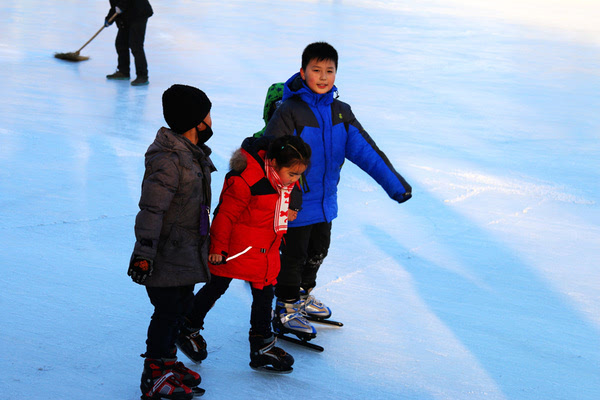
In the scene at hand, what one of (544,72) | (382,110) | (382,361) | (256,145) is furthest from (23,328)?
(544,72)

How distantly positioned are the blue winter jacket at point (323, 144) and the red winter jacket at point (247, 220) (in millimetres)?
284

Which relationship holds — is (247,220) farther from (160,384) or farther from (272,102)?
(272,102)

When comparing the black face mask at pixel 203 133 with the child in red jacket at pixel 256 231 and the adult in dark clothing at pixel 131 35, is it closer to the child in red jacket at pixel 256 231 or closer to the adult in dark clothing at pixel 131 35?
the child in red jacket at pixel 256 231

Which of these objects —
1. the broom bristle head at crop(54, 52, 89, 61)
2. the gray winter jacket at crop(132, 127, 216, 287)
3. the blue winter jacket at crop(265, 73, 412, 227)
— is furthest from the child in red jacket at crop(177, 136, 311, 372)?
the broom bristle head at crop(54, 52, 89, 61)

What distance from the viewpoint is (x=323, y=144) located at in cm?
274

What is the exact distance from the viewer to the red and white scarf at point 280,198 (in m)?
2.43

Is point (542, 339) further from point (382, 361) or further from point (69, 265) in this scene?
point (69, 265)

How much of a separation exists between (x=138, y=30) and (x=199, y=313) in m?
5.63

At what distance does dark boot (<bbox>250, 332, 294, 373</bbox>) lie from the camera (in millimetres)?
2496

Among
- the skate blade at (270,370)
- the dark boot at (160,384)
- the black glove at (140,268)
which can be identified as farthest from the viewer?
the skate blade at (270,370)

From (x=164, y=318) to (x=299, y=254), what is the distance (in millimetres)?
702

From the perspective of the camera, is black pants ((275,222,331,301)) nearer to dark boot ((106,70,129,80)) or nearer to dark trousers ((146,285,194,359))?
dark trousers ((146,285,194,359))

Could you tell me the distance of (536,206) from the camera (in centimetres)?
449

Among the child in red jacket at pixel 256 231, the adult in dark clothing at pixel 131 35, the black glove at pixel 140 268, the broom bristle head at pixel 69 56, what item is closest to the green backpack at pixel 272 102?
the child in red jacket at pixel 256 231
